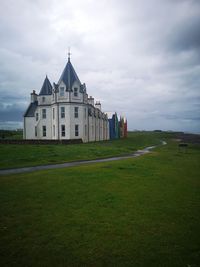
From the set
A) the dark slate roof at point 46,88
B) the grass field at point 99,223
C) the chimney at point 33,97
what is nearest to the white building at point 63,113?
the dark slate roof at point 46,88

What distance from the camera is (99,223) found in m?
7.12

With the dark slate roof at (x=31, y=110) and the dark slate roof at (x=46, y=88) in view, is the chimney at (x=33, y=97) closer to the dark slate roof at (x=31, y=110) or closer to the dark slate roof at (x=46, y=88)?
the dark slate roof at (x=31, y=110)

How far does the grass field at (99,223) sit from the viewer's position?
5.32 metres

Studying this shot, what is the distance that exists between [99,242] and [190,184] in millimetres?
8725

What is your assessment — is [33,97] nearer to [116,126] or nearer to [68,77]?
[68,77]

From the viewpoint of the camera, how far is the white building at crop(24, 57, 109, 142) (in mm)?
46125

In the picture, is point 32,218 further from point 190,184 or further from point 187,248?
point 190,184

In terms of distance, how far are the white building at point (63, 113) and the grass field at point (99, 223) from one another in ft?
113

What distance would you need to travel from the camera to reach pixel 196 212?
8.13 metres

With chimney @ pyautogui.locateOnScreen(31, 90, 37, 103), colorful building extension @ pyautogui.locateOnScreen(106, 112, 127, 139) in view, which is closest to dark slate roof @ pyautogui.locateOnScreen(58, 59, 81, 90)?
chimney @ pyautogui.locateOnScreen(31, 90, 37, 103)

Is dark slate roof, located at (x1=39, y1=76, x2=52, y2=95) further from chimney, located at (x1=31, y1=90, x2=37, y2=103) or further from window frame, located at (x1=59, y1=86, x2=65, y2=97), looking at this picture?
chimney, located at (x1=31, y1=90, x2=37, y2=103)

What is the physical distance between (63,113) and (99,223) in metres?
40.9

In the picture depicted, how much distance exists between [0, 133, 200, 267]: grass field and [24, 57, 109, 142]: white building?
3438 cm

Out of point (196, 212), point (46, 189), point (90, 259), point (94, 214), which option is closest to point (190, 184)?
point (196, 212)
